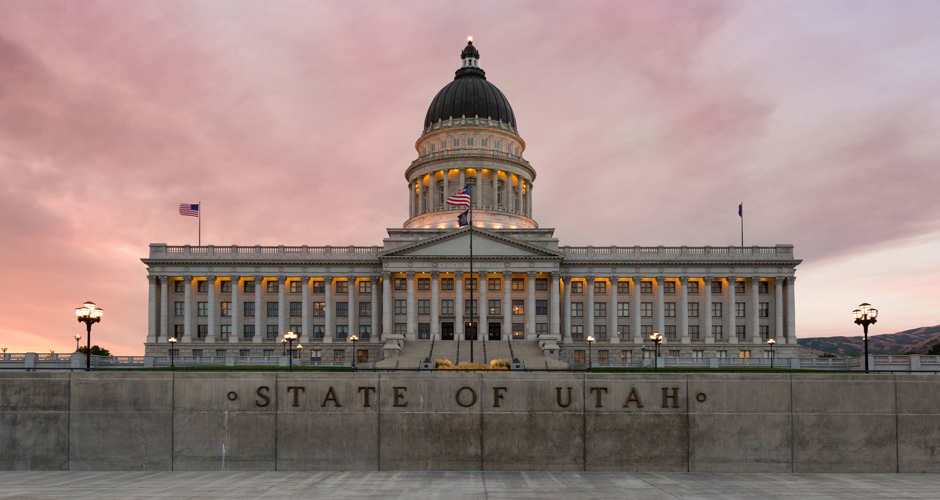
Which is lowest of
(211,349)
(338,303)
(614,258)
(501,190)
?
(211,349)

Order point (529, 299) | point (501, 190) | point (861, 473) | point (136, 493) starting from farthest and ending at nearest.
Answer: point (501, 190)
point (529, 299)
point (861, 473)
point (136, 493)

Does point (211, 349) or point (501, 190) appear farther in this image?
point (501, 190)

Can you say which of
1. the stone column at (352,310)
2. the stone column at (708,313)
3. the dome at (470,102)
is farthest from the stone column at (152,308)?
the stone column at (708,313)

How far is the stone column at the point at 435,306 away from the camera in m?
82.9

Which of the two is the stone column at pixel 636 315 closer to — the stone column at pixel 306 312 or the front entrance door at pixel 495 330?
the front entrance door at pixel 495 330

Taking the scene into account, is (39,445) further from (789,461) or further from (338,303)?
(338,303)

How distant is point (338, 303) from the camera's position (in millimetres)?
88438

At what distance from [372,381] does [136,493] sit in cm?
529

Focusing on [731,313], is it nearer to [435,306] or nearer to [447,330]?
[447,330]

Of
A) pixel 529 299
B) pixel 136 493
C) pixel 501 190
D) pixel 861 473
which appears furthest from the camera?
pixel 501 190

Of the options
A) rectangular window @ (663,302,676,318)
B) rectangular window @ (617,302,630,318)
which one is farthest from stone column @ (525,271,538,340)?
rectangular window @ (663,302,676,318)

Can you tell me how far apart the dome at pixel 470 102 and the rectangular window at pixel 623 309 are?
3712 centimetres

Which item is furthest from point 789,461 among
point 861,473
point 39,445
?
point 39,445

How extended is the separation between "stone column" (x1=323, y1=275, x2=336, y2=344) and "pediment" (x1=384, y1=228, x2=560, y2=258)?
10101 mm
